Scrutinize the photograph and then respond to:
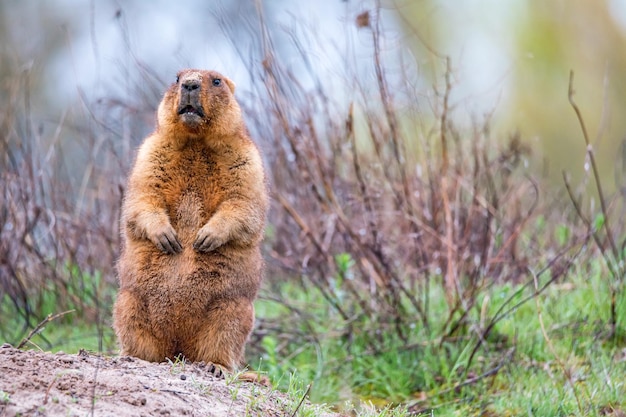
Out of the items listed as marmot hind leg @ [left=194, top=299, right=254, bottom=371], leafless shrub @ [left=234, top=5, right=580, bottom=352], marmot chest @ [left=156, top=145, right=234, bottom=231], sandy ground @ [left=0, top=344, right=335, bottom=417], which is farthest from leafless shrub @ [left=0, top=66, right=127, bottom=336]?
sandy ground @ [left=0, top=344, right=335, bottom=417]

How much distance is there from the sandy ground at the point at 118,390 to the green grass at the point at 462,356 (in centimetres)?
103

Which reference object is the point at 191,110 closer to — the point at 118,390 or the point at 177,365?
the point at 177,365

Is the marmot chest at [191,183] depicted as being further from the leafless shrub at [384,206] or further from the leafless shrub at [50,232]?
the leafless shrub at [50,232]

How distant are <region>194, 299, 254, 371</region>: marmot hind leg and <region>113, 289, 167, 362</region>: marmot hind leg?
0.25 metres

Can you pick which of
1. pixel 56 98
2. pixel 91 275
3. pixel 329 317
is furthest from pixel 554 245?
pixel 56 98

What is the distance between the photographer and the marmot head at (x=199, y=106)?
520cm

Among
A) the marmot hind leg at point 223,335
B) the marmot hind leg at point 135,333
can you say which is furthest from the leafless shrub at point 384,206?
the marmot hind leg at point 135,333

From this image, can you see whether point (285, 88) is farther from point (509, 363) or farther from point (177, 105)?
point (509, 363)

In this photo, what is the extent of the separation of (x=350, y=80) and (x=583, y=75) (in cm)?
1309

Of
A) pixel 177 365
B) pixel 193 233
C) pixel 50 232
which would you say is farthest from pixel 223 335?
pixel 50 232

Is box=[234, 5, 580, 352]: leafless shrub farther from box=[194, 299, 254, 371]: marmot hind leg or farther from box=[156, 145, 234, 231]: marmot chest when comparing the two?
box=[194, 299, 254, 371]: marmot hind leg

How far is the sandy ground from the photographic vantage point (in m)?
3.82

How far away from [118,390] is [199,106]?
181 cm

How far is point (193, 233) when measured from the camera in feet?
17.1
